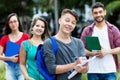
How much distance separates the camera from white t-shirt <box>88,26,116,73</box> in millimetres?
5914

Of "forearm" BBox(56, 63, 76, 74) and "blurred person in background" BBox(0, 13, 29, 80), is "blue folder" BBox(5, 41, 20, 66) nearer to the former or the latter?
"blurred person in background" BBox(0, 13, 29, 80)

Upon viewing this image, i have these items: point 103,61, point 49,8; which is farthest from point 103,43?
point 49,8

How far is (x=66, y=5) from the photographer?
33219 mm

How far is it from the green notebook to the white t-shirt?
0.17 metres

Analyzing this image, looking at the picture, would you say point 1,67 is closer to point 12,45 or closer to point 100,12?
point 12,45

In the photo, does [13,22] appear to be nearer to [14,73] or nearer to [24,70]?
[14,73]

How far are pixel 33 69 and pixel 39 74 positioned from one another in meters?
0.53

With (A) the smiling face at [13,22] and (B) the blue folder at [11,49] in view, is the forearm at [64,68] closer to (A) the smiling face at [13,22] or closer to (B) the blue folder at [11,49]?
(B) the blue folder at [11,49]

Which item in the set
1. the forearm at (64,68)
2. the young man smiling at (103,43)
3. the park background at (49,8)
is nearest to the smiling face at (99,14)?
the young man smiling at (103,43)

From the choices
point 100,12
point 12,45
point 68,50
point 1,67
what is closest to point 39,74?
point 68,50

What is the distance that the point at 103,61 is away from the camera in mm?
5980

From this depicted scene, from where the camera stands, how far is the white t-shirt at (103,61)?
5.91m

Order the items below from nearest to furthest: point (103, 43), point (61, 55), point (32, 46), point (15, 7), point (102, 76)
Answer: point (61, 55)
point (32, 46)
point (103, 43)
point (102, 76)
point (15, 7)

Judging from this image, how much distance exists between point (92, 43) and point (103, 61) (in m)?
0.41
